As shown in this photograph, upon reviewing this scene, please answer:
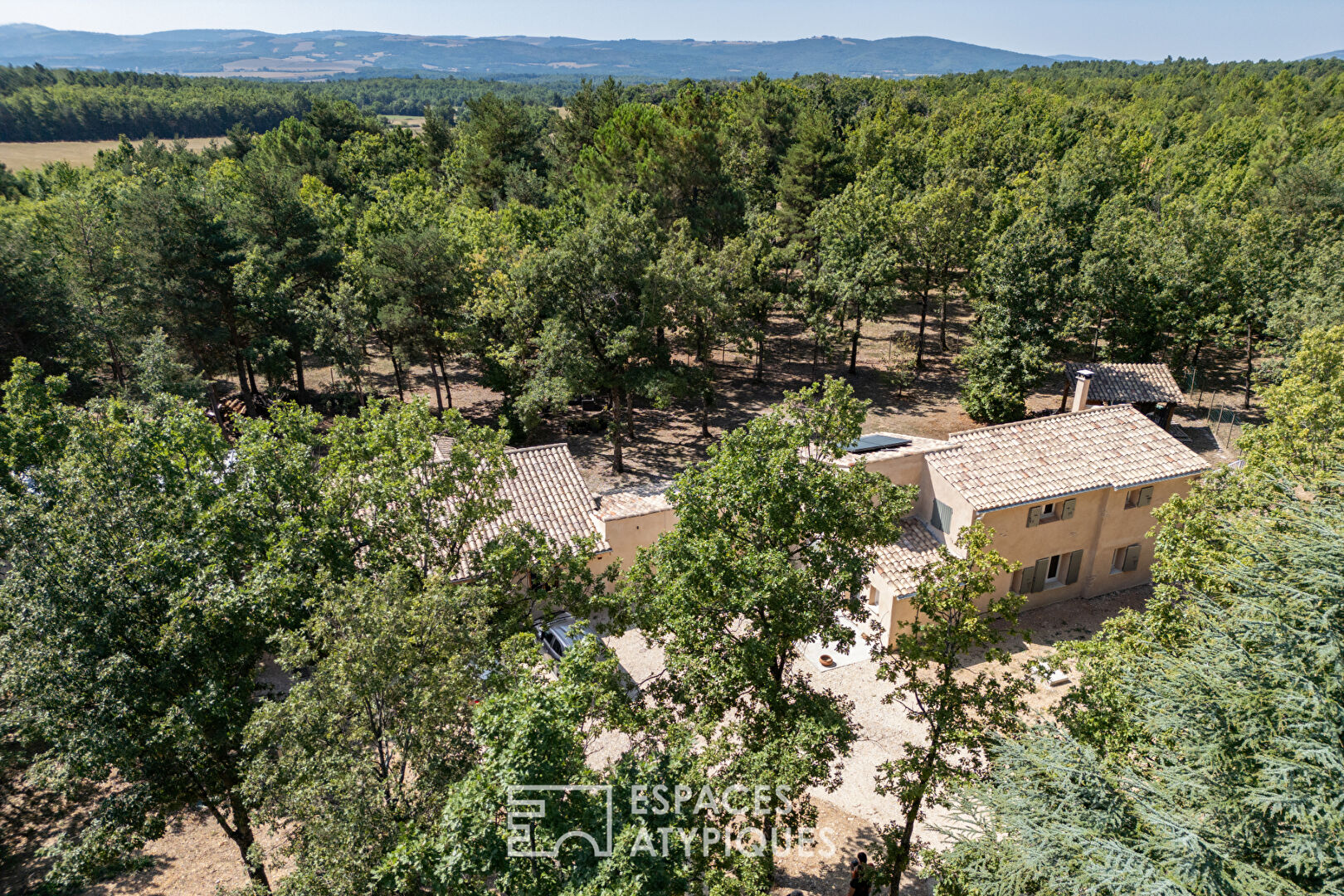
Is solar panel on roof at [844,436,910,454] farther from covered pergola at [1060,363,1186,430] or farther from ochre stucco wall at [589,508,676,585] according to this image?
covered pergola at [1060,363,1186,430]

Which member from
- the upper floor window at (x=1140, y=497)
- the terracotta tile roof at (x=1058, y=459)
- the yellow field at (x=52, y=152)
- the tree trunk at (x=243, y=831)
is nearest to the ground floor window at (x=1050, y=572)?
the upper floor window at (x=1140, y=497)

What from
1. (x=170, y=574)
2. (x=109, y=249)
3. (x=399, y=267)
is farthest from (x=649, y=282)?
(x=109, y=249)

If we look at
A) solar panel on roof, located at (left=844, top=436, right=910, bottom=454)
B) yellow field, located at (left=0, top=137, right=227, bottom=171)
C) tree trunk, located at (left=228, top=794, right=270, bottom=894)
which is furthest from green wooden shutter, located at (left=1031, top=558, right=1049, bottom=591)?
yellow field, located at (left=0, top=137, right=227, bottom=171)

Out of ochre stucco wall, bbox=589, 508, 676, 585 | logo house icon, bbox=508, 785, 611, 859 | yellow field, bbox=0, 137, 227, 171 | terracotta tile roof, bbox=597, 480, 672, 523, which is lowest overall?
ochre stucco wall, bbox=589, 508, 676, 585

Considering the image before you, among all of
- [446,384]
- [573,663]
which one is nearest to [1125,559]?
[573,663]

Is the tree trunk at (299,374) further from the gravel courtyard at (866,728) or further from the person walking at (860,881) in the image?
the person walking at (860,881)

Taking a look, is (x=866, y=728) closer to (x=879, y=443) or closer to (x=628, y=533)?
(x=628, y=533)
